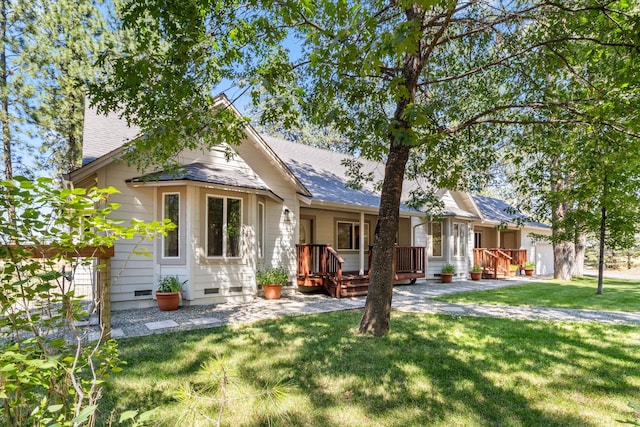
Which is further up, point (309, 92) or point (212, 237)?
point (309, 92)

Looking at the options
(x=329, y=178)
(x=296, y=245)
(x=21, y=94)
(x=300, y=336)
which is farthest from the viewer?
(x=21, y=94)

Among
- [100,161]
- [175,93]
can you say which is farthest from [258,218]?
[175,93]

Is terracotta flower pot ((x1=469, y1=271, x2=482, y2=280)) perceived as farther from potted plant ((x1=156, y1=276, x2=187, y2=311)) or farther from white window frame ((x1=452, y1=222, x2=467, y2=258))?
potted plant ((x1=156, y1=276, x2=187, y2=311))

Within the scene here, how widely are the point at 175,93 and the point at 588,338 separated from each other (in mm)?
7040

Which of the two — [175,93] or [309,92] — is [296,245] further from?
[175,93]

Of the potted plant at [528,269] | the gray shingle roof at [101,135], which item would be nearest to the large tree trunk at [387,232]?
the gray shingle roof at [101,135]

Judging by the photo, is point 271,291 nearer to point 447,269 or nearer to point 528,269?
point 447,269

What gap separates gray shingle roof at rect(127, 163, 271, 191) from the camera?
799cm

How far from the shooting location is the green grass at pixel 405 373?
10.3 feet

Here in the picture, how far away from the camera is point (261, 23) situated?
450 cm

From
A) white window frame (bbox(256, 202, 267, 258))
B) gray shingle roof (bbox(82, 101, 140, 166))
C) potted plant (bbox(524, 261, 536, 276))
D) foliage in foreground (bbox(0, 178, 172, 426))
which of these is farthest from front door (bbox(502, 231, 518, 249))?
foliage in foreground (bbox(0, 178, 172, 426))

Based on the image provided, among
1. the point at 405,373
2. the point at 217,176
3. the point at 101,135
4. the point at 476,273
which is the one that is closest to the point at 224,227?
the point at 217,176

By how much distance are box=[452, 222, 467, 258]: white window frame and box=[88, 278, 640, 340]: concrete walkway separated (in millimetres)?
6152

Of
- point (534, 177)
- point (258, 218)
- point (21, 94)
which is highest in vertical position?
point (21, 94)
